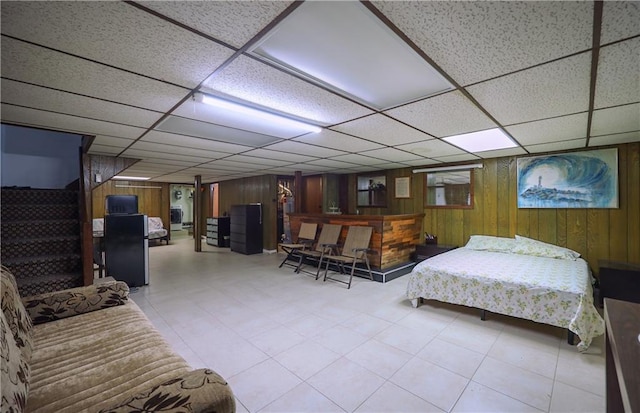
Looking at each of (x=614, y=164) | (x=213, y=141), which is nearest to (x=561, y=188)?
(x=614, y=164)

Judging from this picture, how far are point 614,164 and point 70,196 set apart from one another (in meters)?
7.18

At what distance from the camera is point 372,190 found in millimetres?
6699

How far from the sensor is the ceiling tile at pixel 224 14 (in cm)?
110

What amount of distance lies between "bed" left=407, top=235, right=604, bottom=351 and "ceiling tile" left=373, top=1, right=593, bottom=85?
2.13 meters

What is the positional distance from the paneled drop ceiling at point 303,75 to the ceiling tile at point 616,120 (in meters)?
0.02

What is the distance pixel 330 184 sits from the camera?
7207 millimetres

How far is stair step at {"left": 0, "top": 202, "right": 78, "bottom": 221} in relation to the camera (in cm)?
291

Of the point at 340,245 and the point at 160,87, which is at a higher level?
the point at 160,87

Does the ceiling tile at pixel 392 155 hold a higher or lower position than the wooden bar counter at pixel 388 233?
higher

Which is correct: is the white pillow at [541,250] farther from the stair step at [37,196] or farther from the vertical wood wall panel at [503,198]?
the stair step at [37,196]

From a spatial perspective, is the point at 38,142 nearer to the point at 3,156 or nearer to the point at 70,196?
the point at 3,156

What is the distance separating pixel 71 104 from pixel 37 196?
179 cm

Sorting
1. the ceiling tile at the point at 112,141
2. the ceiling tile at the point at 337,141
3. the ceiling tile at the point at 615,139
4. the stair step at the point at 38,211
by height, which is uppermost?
the ceiling tile at the point at 112,141

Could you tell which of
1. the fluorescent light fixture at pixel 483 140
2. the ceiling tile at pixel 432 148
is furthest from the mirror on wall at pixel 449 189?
the fluorescent light fixture at pixel 483 140
